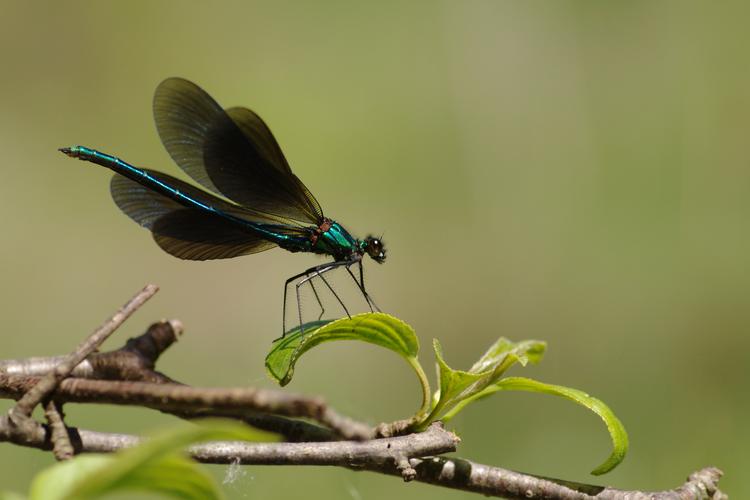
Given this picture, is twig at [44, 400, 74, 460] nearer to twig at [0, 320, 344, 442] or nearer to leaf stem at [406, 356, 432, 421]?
twig at [0, 320, 344, 442]

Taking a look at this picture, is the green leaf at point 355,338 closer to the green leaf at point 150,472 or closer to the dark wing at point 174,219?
the green leaf at point 150,472

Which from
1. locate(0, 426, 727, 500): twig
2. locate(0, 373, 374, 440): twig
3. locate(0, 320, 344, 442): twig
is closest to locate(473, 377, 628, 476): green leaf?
locate(0, 426, 727, 500): twig

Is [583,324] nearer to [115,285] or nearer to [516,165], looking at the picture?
[516,165]

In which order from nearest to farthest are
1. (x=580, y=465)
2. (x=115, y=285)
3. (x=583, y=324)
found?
(x=580, y=465) → (x=583, y=324) → (x=115, y=285)

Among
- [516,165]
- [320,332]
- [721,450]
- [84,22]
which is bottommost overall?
[721,450]

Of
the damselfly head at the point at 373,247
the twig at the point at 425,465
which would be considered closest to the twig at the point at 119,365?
the twig at the point at 425,465

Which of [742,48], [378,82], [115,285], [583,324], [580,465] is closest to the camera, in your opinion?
[580,465]

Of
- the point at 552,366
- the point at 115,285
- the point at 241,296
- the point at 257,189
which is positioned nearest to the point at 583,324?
the point at 552,366
